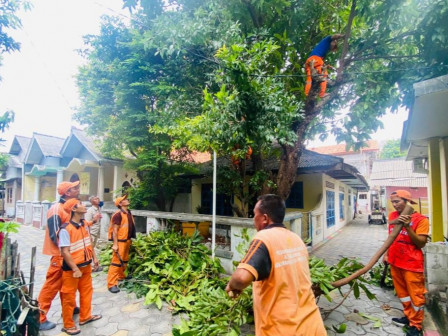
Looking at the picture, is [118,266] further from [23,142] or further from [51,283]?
[23,142]

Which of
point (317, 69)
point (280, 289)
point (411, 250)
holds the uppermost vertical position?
point (317, 69)

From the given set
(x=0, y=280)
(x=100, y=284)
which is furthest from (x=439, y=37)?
(x=100, y=284)

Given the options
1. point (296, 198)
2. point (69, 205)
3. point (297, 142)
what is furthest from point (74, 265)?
point (296, 198)

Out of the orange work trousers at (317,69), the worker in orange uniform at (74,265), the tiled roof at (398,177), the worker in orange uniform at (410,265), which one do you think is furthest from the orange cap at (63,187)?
the tiled roof at (398,177)

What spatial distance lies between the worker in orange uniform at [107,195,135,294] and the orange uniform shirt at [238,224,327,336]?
382 cm

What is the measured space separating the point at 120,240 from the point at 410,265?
4.90 metres

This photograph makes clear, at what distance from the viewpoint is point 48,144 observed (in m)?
18.5

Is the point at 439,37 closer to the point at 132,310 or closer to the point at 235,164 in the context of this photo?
the point at 235,164

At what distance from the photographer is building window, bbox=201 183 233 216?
11.5m

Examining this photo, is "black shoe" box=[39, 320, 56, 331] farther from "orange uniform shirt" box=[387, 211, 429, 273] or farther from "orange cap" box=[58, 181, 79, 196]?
"orange uniform shirt" box=[387, 211, 429, 273]

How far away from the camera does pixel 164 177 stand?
369 inches

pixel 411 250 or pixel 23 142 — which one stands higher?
pixel 23 142

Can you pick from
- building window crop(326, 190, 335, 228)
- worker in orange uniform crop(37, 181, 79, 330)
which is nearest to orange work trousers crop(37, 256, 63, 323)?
worker in orange uniform crop(37, 181, 79, 330)

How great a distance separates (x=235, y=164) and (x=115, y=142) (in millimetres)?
4900
